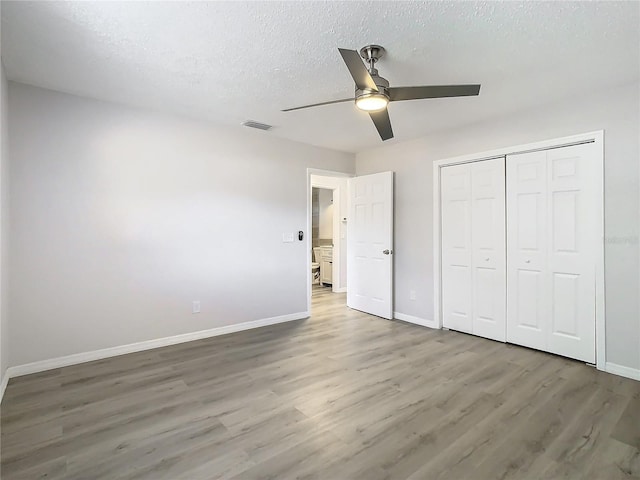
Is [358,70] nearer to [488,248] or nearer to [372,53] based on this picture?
[372,53]

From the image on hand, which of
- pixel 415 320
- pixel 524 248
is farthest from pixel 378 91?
pixel 415 320

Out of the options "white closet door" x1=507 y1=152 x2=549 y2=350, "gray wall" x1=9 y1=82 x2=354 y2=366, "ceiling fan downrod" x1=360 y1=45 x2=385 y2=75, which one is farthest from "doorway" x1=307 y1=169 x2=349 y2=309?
"ceiling fan downrod" x1=360 y1=45 x2=385 y2=75

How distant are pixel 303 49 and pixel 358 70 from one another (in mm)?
589

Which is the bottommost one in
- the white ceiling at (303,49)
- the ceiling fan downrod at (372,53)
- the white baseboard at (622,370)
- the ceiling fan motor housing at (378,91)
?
the white baseboard at (622,370)

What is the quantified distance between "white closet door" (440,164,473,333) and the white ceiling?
980mm

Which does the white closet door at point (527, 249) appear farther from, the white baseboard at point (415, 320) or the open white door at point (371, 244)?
the open white door at point (371, 244)

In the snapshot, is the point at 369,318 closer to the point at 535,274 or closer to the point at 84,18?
the point at 535,274

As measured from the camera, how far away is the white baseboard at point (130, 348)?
2.98 meters

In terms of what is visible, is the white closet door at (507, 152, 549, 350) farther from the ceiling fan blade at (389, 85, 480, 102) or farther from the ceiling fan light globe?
the ceiling fan light globe

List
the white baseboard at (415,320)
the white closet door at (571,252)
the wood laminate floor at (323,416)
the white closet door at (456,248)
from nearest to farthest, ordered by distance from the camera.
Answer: the wood laminate floor at (323,416), the white closet door at (571,252), the white closet door at (456,248), the white baseboard at (415,320)

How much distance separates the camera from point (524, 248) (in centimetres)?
359

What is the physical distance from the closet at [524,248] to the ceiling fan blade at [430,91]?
65.3 inches

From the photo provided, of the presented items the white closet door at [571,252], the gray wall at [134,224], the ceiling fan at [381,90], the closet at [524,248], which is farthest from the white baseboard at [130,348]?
the white closet door at [571,252]

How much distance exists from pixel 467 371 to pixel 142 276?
3309mm
